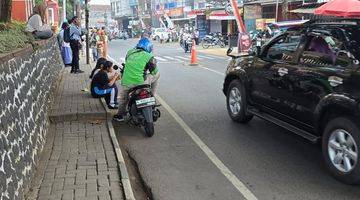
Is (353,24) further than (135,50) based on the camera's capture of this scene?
No

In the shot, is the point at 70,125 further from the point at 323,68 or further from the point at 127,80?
the point at 323,68

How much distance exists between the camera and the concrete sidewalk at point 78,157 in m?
4.93

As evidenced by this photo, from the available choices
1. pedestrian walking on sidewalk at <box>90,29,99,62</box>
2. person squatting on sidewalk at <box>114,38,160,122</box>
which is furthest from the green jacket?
pedestrian walking on sidewalk at <box>90,29,99,62</box>

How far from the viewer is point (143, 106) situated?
759 centimetres

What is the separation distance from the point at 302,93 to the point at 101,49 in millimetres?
18701

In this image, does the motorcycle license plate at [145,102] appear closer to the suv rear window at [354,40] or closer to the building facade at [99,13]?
the suv rear window at [354,40]

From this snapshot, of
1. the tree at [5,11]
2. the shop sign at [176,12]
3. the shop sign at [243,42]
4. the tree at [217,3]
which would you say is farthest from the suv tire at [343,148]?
the shop sign at [176,12]

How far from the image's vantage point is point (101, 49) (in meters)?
23.9

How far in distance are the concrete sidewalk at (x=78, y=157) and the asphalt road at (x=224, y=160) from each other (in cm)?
41

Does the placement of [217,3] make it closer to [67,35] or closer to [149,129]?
[67,35]

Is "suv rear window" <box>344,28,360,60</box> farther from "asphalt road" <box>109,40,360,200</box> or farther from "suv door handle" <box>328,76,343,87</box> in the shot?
"asphalt road" <box>109,40,360,200</box>

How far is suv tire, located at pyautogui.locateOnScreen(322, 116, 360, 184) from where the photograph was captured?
Answer: 519 cm

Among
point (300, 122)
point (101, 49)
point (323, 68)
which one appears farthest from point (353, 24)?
point (101, 49)

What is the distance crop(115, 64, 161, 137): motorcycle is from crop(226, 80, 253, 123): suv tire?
1.38 m
